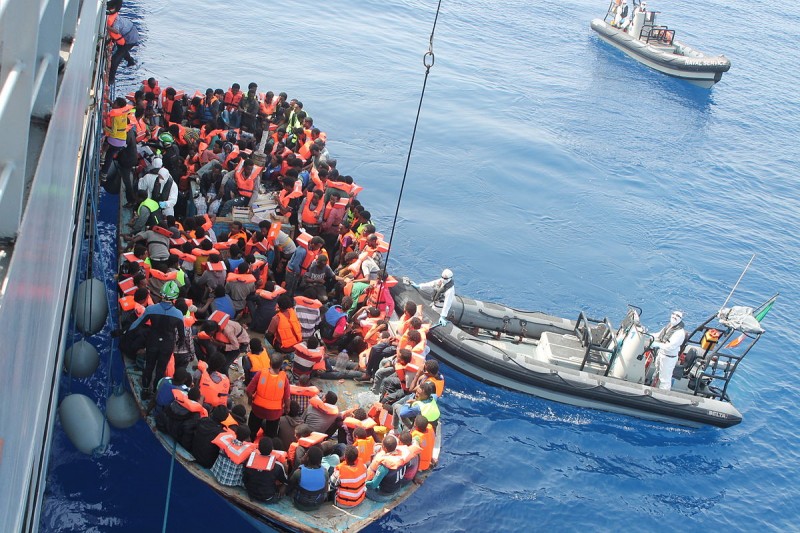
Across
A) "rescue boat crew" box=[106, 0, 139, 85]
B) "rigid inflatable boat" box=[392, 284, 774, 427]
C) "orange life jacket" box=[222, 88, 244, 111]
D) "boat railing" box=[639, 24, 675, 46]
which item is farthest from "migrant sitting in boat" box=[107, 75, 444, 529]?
"boat railing" box=[639, 24, 675, 46]

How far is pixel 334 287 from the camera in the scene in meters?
9.91

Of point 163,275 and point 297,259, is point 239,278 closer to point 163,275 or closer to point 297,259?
point 163,275

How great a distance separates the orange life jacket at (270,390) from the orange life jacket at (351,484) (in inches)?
36.0

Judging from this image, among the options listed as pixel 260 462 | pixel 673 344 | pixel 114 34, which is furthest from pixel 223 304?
pixel 114 34

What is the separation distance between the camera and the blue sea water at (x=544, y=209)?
9.62m

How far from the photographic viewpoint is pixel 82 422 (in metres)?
7.64

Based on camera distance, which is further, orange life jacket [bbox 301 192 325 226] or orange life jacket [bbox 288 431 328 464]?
orange life jacket [bbox 301 192 325 226]

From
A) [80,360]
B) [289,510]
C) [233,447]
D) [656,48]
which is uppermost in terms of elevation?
[656,48]

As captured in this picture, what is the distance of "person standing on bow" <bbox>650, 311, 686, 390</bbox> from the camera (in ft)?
35.0

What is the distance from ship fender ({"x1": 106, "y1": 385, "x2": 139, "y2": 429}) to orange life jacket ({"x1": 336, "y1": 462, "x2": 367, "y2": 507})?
2.33 metres

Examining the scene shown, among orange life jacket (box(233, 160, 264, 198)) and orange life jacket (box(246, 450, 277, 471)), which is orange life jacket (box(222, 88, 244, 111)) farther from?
orange life jacket (box(246, 450, 277, 471))

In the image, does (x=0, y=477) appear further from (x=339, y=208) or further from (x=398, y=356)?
(x=339, y=208)

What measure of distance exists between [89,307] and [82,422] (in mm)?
1554

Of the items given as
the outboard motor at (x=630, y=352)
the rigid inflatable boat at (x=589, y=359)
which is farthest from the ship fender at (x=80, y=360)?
the outboard motor at (x=630, y=352)
